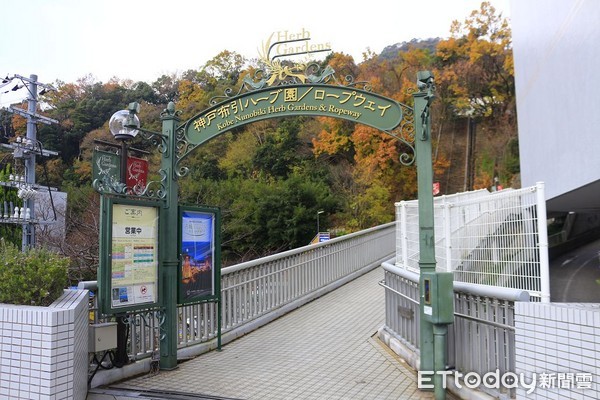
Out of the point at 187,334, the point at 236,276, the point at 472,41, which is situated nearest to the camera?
the point at 187,334

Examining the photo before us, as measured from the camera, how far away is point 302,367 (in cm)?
659

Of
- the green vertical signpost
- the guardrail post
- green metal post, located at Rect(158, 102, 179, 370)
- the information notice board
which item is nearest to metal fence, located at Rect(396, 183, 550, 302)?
the guardrail post

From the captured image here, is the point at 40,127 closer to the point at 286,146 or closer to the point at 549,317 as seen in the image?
the point at 286,146

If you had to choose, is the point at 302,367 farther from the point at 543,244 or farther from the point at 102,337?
the point at 543,244

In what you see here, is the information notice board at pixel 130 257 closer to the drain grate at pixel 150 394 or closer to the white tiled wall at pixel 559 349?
the drain grate at pixel 150 394

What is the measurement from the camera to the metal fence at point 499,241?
15.3 ft

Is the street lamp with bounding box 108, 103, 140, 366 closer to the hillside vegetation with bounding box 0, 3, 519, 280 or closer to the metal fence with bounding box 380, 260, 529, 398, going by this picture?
the metal fence with bounding box 380, 260, 529, 398

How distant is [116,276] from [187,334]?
79.0 inches

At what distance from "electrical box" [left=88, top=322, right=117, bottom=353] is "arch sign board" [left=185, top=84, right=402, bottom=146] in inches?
115

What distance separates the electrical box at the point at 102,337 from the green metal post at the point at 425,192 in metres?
3.66

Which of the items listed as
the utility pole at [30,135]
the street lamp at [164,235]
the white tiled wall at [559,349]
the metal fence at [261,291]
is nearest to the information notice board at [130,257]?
the street lamp at [164,235]

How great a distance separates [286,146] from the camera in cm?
3522

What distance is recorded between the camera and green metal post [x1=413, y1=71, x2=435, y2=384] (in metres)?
5.54

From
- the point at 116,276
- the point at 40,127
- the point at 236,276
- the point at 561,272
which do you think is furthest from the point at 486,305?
the point at 40,127
